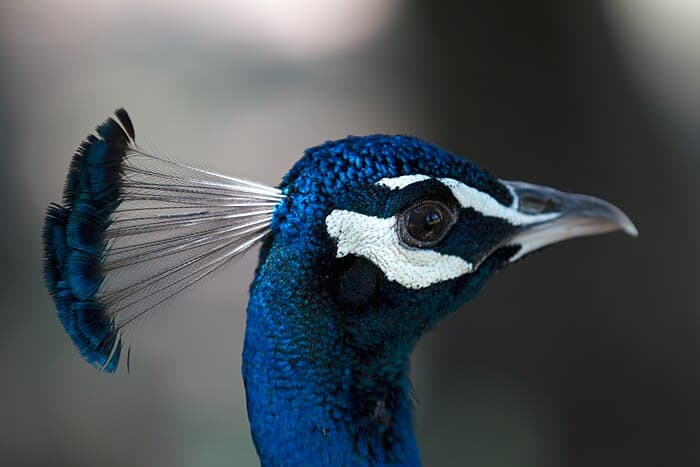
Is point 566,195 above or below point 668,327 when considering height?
above

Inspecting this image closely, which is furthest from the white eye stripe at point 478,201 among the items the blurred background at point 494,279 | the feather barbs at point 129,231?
the blurred background at point 494,279

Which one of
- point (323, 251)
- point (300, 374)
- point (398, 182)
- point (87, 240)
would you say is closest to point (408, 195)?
point (398, 182)

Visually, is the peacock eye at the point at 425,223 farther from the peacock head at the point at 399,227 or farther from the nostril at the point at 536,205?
the nostril at the point at 536,205

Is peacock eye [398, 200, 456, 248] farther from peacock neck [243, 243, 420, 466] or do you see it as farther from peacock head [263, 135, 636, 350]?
peacock neck [243, 243, 420, 466]

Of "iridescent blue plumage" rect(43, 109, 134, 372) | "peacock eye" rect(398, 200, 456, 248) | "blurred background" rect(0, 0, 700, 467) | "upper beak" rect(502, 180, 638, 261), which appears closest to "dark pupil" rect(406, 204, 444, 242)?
"peacock eye" rect(398, 200, 456, 248)

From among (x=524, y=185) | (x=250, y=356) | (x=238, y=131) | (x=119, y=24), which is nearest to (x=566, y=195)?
(x=524, y=185)

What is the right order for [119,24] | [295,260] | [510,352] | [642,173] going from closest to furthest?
[295,260] → [642,173] → [510,352] → [119,24]

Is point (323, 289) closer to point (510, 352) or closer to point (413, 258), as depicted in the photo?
point (413, 258)

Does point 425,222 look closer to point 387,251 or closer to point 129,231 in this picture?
point 387,251
